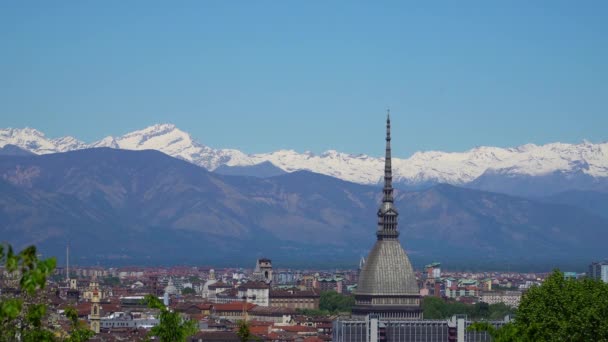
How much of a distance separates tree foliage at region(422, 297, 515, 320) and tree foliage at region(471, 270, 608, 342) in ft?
260

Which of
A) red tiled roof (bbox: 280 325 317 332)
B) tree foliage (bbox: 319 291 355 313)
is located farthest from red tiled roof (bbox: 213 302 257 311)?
red tiled roof (bbox: 280 325 317 332)

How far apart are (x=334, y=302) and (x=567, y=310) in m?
129

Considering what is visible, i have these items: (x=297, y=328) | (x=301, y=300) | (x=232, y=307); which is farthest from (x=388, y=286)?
(x=301, y=300)

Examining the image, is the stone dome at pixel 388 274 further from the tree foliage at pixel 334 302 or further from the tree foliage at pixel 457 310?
the tree foliage at pixel 334 302

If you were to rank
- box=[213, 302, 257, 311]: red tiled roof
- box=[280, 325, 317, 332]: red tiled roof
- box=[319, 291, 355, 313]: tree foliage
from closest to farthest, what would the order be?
box=[280, 325, 317, 332]: red tiled roof → box=[319, 291, 355, 313]: tree foliage → box=[213, 302, 257, 311]: red tiled roof

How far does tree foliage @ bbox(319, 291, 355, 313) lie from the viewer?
17712 centimetres

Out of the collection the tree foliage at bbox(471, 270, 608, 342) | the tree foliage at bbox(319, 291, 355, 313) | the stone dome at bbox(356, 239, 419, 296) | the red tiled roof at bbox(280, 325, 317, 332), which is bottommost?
the tree foliage at bbox(471, 270, 608, 342)

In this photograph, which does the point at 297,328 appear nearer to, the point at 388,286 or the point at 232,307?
the point at 232,307

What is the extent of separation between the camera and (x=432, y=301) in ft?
503

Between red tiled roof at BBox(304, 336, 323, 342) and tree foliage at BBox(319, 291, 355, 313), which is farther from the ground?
tree foliage at BBox(319, 291, 355, 313)

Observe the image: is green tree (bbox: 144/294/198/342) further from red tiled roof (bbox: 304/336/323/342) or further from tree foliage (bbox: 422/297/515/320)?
tree foliage (bbox: 422/297/515/320)

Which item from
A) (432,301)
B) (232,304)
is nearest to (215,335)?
(432,301)

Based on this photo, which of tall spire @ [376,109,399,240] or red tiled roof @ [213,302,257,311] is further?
red tiled roof @ [213,302,257,311]

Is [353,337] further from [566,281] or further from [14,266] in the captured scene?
[14,266]
